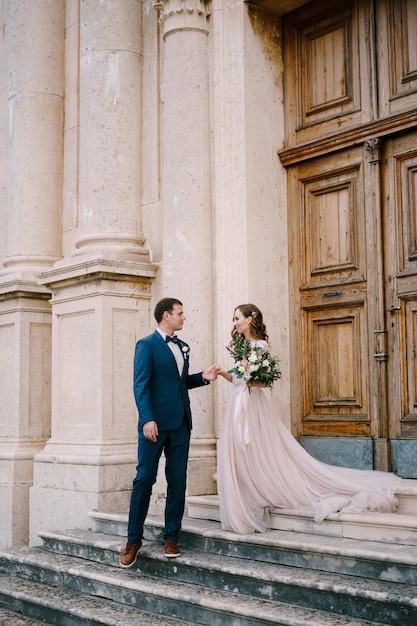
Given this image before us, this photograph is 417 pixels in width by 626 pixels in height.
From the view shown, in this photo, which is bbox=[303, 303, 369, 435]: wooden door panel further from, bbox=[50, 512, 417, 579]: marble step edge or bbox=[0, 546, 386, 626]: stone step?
bbox=[0, 546, 386, 626]: stone step

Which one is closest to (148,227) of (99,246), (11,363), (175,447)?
(99,246)

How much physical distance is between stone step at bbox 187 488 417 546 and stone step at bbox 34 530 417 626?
39 cm

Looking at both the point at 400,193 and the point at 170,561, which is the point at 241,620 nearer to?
the point at 170,561

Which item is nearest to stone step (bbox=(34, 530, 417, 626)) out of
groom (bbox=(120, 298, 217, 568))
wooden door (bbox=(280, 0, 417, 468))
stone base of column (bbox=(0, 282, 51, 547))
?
groom (bbox=(120, 298, 217, 568))

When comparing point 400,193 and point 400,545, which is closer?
point 400,545

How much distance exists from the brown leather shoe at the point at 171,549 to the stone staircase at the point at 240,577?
4cm

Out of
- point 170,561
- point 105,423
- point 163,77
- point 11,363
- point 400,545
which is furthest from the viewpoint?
point 11,363

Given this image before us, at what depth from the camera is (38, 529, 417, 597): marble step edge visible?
520 cm

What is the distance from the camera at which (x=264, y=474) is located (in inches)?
259

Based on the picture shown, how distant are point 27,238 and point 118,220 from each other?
1476 mm

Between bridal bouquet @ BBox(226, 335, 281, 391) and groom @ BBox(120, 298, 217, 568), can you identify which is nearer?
groom @ BBox(120, 298, 217, 568)

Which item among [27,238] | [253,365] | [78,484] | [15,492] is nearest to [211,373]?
[253,365]

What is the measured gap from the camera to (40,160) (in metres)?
9.69

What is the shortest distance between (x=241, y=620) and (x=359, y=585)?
2.41 feet
